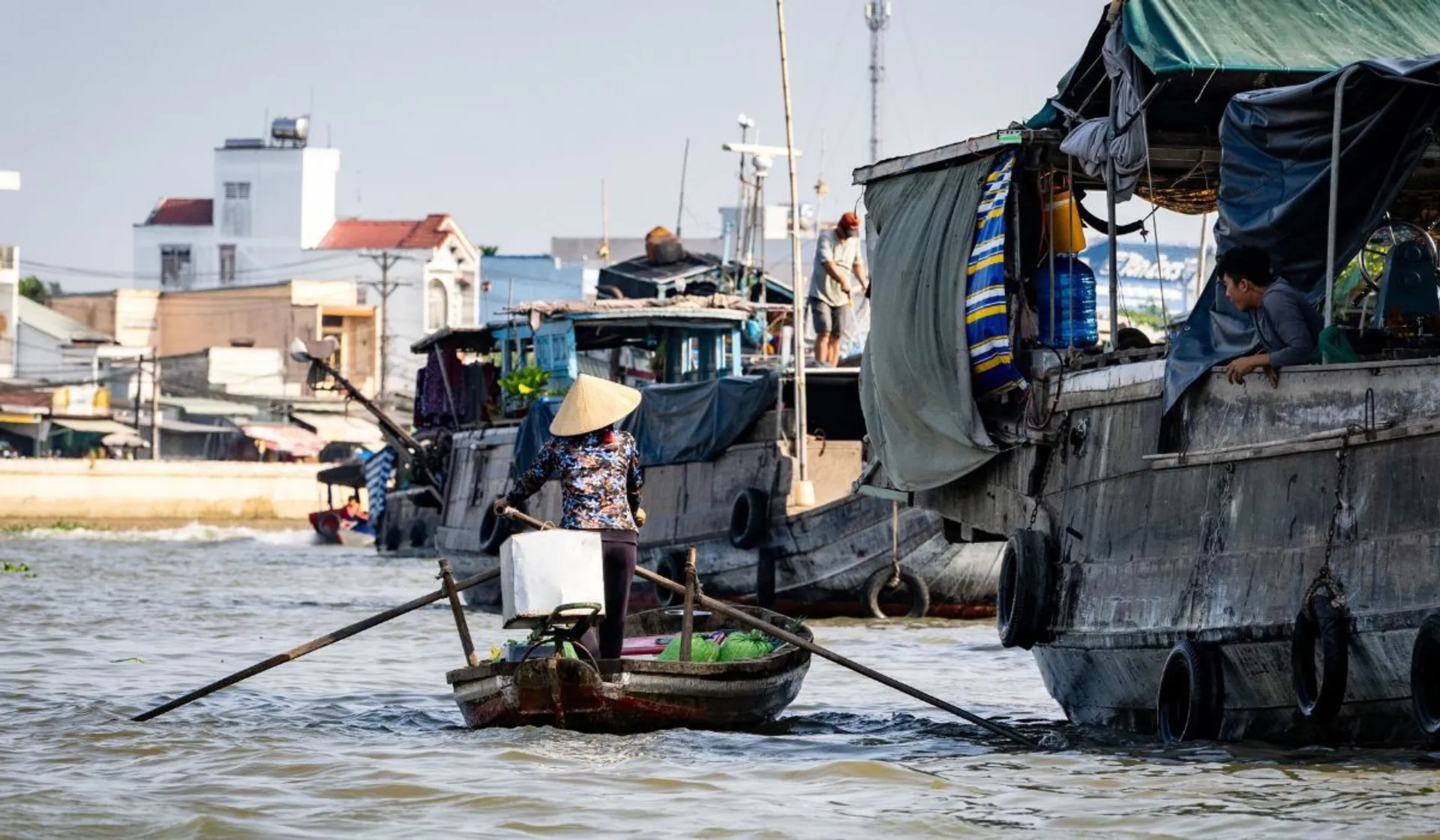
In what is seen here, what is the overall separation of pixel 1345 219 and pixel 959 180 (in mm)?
3399

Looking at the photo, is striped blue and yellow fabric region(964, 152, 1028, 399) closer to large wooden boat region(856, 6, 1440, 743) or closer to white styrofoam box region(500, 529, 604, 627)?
large wooden boat region(856, 6, 1440, 743)

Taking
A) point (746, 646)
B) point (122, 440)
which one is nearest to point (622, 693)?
point (746, 646)

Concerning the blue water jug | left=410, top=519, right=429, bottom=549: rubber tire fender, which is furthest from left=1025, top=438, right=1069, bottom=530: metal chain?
left=410, top=519, right=429, bottom=549: rubber tire fender

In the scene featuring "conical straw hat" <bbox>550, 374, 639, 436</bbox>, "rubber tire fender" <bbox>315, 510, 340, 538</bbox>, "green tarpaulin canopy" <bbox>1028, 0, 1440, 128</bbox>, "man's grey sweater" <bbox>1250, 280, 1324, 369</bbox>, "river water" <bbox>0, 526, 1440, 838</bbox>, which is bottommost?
"river water" <bbox>0, 526, 1440, 838</bbox>

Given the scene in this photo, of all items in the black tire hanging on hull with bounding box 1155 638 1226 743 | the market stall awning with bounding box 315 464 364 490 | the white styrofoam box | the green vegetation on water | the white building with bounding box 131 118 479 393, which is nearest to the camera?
the black tire hanging on hull with bounding box 1155 638 1226 743

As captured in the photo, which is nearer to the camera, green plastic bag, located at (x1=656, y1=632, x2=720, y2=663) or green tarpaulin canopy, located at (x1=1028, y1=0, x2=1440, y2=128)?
green tarpaulin canopy, located at (x1=1028, y1=0, x2=1440, y2=128)

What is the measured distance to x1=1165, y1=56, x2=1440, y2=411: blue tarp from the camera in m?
8.16

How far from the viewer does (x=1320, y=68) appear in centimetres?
963

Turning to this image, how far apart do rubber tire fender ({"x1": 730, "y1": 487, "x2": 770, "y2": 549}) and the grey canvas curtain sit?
529cm

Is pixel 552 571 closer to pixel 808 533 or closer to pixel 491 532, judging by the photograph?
pixel 808 533

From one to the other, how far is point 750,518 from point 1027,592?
7837 millimetres

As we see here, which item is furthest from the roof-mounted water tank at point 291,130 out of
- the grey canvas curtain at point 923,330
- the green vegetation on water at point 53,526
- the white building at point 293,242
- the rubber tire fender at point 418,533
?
the grey canvas curtain at point 923,330

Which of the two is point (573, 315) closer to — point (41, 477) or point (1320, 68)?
point (1320, 68)

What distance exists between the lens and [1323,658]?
7648 mm
